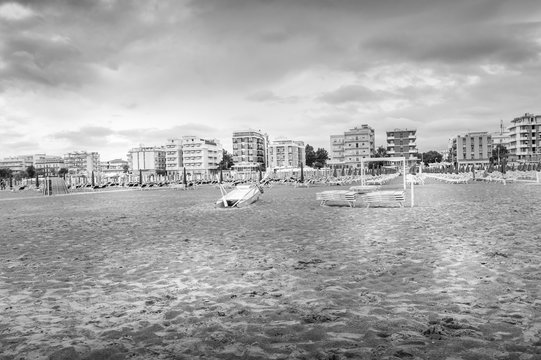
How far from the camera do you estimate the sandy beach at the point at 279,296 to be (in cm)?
482

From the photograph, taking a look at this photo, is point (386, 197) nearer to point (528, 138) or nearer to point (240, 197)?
point (240, 197)

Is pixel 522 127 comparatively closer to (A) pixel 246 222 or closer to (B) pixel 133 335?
(A) pixel 246 222

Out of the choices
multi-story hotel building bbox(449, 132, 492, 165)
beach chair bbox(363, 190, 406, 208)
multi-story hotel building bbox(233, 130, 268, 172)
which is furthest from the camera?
multi-story hotel building bbox(233, 130, 268, 172)

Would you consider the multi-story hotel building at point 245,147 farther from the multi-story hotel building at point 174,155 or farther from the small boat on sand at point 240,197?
the small boat on sand at point 240,197

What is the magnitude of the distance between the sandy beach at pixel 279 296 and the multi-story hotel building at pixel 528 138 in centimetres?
15732

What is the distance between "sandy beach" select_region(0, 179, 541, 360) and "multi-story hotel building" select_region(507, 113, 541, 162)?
516ft

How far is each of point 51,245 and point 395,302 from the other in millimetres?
10312

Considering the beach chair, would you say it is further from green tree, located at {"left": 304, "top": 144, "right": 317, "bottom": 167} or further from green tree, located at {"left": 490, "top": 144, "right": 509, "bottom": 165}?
green tree, located at {"left": 490, "top": 144, "right": 509, "bottom": 165}

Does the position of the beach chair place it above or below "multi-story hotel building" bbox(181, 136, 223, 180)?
below

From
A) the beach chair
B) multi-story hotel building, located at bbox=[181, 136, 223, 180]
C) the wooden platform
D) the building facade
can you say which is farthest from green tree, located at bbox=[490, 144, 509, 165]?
the beach chair

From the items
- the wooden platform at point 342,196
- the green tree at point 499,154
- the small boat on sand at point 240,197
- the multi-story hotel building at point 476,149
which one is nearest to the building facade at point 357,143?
the multi-story hotel building at point 476,149

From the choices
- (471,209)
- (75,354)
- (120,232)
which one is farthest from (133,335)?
(471,209)

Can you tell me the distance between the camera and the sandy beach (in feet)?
15.8

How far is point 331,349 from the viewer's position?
4.68 m
